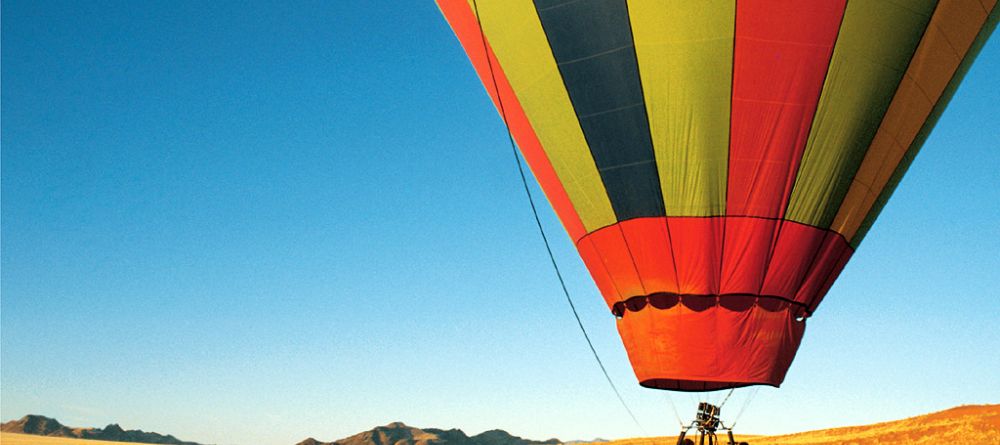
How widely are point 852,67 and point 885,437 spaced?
1968 centimetres

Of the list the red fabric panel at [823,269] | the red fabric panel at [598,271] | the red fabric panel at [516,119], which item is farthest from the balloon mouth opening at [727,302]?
the red fabric panel at [516,119]

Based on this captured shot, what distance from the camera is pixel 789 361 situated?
33.5 ft

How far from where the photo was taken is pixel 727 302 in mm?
9969

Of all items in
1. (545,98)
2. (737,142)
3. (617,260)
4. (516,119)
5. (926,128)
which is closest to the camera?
(737,142)

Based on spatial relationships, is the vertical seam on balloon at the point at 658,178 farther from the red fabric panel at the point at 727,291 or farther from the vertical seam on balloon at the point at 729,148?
the vertical seam on balloon at the point at 729,148

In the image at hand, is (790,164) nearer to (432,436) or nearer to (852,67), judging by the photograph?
(852,67)

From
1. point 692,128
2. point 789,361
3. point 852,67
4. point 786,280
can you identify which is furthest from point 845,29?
point 789,361

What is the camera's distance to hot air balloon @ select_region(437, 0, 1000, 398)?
9.86 meters

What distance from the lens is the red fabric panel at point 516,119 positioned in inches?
446

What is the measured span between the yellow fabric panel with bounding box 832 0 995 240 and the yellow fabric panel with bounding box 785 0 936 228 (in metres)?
0.13

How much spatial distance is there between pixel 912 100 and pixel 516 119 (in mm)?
4850

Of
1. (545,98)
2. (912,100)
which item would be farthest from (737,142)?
(545,98)

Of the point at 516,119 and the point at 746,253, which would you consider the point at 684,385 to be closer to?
the point at 746,253

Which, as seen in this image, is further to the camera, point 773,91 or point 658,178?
point 658,178
